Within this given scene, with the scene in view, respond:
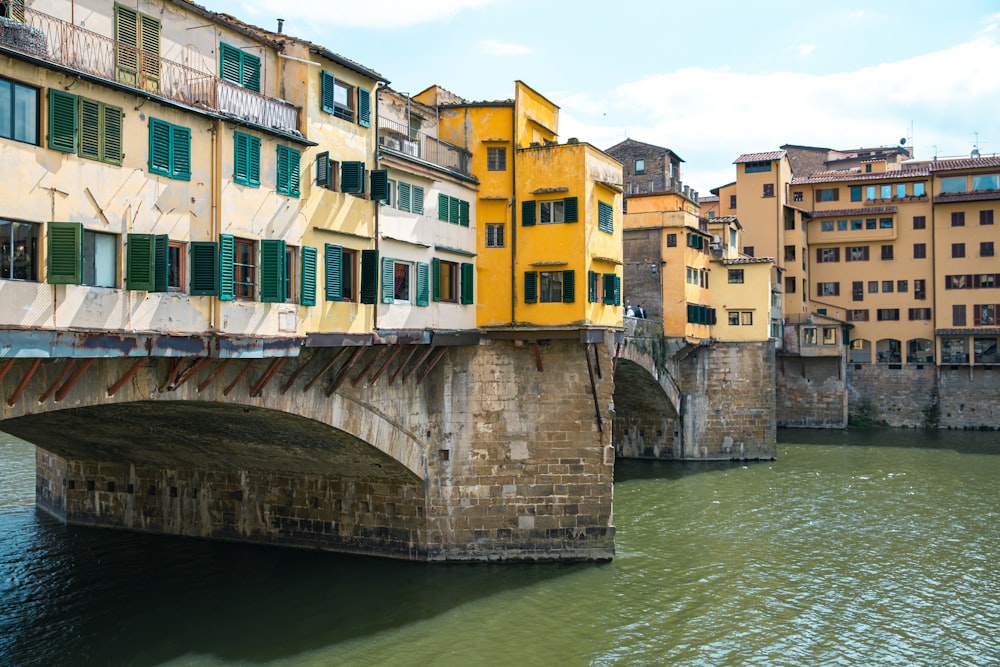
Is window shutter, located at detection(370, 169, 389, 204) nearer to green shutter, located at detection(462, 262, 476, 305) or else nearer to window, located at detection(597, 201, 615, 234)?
green shutter, located at detection(462, 262, 476, 305)

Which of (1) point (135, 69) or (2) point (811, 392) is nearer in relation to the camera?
(1) point (135, 69)

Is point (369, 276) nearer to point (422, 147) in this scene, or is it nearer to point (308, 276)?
point (308, 276)

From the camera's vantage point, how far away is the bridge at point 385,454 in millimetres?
23094

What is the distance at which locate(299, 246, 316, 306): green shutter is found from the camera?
20.3 m

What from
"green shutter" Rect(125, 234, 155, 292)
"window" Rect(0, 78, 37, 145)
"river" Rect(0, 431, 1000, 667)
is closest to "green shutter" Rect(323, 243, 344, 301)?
"green shutter" Rect(125, 234, 155, 292)

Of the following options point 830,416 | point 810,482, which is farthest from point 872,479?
point 830,416

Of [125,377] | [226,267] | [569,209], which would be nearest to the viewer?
[125,377]

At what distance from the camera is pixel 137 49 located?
16.7 metres

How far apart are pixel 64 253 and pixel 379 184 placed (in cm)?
921

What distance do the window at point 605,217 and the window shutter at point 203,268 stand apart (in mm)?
13650

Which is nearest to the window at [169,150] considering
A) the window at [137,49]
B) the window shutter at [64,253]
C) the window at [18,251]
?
the window at [137,49]

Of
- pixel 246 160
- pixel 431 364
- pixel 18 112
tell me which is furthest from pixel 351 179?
pixel 18 112

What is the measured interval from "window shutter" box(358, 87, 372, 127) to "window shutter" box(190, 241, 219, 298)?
6.65m

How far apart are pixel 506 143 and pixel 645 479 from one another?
72.8ft
